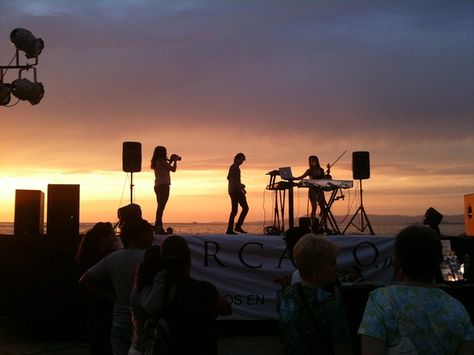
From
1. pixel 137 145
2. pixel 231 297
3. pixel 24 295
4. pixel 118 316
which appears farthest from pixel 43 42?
pixel 118 316

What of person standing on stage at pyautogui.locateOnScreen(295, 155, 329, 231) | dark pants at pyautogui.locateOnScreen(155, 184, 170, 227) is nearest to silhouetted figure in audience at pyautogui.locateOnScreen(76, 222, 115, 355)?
dark pants at pyautogui.locateOnScreen(155, 184, 170, 227)

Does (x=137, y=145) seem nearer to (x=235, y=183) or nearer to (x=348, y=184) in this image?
(x=235, y=183)

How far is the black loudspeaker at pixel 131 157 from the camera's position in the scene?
35.8 feet

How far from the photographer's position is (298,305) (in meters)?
2.87

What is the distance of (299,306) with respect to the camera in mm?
2867

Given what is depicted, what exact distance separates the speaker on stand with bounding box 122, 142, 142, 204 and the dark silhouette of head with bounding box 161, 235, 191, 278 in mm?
7747

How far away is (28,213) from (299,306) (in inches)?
245

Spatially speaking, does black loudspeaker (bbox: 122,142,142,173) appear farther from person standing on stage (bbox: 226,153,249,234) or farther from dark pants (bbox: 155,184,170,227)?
person standing on stage (bbox: 226,153,249,234)

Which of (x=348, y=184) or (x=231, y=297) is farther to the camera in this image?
(x=348, y=184)

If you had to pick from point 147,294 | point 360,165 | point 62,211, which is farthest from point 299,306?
point 360,165

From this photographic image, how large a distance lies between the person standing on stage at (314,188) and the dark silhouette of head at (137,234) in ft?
23.5

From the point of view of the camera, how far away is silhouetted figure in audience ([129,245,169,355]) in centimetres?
315

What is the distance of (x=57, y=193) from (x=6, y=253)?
1010mm

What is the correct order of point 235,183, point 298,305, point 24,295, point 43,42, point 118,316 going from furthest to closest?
point 235,183 → point 43,42 → point 24,295 → point 118,316 → point 298,305
